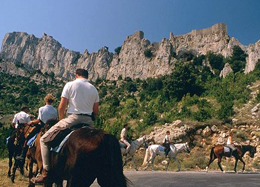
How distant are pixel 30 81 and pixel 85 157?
112 metres

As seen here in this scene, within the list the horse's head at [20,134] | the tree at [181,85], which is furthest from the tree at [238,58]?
the horse's head at [20,134]

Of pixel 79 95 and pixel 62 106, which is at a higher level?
pixel 79 95

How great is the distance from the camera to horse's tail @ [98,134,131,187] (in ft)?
→ 13.4

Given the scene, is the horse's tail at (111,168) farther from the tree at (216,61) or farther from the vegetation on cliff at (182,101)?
the tree at (216,61)

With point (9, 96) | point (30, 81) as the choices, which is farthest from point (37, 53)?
point (9, 96)

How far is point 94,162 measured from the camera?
409cm

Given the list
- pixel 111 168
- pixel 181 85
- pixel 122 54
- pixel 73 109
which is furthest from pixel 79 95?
pixel 122 54

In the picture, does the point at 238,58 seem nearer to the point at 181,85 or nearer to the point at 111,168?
the point at 181,85

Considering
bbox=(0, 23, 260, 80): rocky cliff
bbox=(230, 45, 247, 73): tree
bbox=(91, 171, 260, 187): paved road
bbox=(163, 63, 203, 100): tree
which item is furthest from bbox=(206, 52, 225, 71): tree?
bbox=(91, 171, 260, 187): paved road

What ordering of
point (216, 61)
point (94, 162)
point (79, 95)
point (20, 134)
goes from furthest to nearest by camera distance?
point (216, 61), point (20, 134), point (79, 95), point (94, 162)

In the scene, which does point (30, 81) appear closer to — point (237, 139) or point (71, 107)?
point (237, 139)

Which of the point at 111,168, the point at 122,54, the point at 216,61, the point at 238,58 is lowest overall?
the point at 111,168

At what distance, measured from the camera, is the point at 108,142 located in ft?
13.9

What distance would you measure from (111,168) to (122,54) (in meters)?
104
